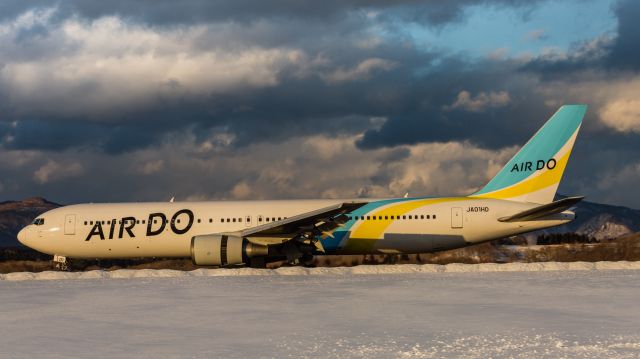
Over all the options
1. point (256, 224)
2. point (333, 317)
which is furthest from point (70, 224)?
point (333, 317)

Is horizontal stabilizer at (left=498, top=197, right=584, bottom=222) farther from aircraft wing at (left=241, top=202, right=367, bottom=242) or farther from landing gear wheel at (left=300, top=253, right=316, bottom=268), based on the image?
landing gear wheel at (left=300, top=253, right=316, bottom=268)

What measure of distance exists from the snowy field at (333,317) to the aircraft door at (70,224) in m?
8.37

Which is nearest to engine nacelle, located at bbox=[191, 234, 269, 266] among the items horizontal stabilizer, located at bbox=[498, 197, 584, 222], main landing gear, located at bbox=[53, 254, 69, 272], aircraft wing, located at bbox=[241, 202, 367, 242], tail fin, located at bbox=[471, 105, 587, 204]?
aircraft wing, located at bbox=[241, 202, 367, 242]

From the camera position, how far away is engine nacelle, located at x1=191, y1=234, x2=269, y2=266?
75.5ft

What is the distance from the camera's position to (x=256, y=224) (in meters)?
26.4

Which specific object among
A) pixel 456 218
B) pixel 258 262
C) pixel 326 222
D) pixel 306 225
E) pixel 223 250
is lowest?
pixel 258 262

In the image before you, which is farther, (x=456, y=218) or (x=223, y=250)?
(x=456, y=218)

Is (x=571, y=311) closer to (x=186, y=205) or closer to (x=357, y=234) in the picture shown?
(x=357, y=234)

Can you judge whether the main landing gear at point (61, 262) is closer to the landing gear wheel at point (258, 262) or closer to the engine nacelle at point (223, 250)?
the engine nacelle at point (223, 250)

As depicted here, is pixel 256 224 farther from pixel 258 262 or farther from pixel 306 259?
pixel 258 262

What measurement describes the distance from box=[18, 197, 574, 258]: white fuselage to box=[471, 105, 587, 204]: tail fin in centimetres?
78

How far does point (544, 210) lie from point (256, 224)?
10642 millimetres

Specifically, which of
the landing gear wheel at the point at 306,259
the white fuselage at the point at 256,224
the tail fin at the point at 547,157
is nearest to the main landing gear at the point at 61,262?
the white fuselage at the point at 256,224

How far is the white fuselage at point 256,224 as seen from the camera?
2553cm
